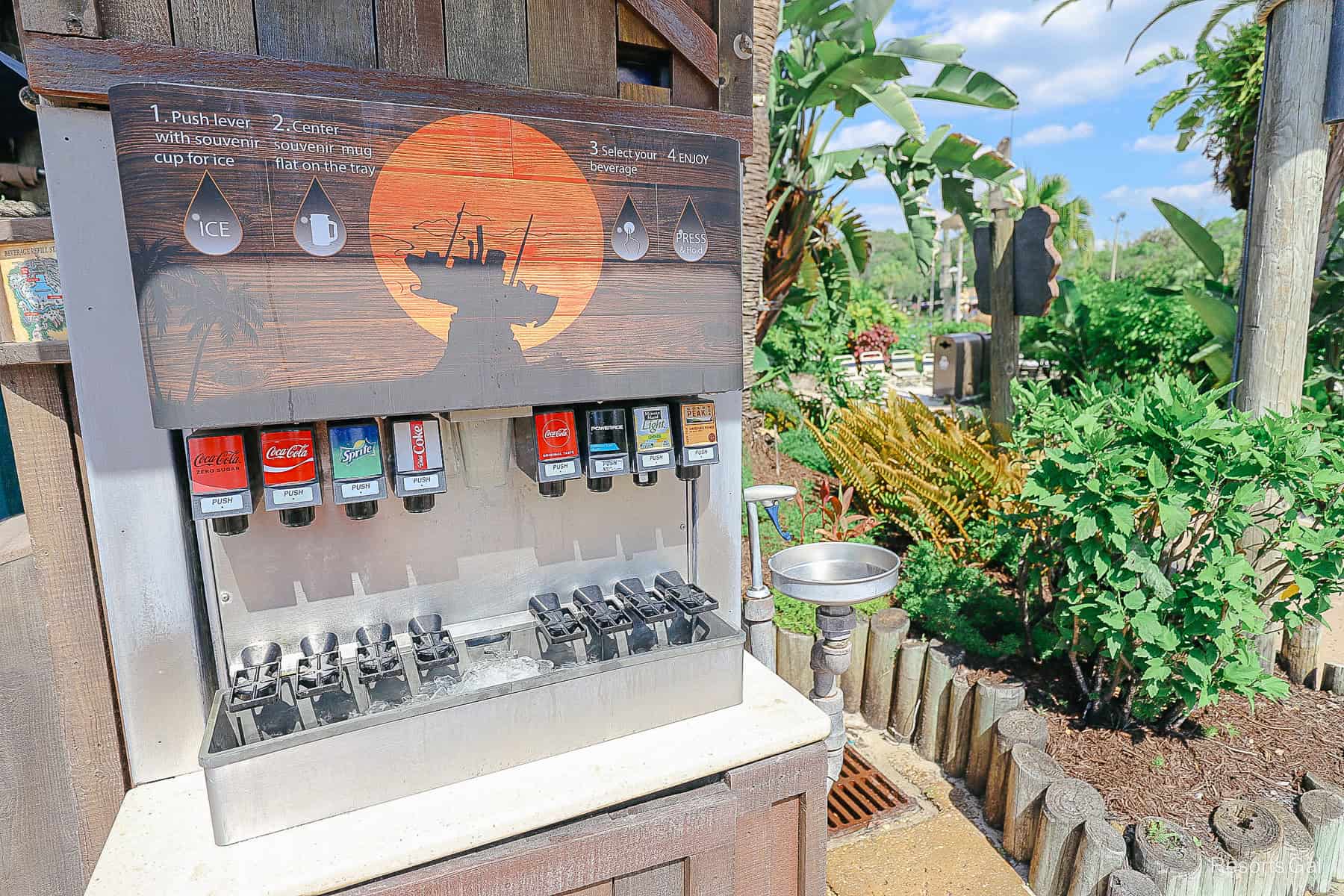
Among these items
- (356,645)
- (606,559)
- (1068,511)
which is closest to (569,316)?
(606,559)

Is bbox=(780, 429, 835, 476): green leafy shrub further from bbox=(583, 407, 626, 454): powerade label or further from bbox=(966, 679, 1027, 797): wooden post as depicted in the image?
bbox=(583, 407, 626, 454): powerade label

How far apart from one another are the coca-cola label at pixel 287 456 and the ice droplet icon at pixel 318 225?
1.08 feet

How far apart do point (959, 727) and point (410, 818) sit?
2.11 metres

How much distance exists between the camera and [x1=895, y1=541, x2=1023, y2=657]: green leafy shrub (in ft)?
10.7

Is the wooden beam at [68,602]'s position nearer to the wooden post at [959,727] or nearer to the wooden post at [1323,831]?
the wooden post at [959,727]

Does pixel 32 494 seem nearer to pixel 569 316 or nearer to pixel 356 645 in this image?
pixel 356 645

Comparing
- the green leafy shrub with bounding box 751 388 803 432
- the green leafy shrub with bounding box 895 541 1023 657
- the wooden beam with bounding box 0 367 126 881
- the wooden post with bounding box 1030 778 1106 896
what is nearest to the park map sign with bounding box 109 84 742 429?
the wooden beam with bounding box 0 367 126 881

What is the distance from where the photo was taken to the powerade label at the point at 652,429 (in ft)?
5.36

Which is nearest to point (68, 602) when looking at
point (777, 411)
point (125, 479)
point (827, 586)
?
point (125, 479)

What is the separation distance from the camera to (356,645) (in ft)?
5.24

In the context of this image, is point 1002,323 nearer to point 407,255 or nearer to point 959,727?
point 959,727

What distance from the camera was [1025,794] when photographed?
2.31m

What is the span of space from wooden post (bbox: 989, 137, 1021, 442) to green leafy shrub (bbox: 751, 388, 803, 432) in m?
1.93

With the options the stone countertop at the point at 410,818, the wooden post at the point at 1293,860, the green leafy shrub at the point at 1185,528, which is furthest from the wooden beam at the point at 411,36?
the wooden post at the point at 1293,860
